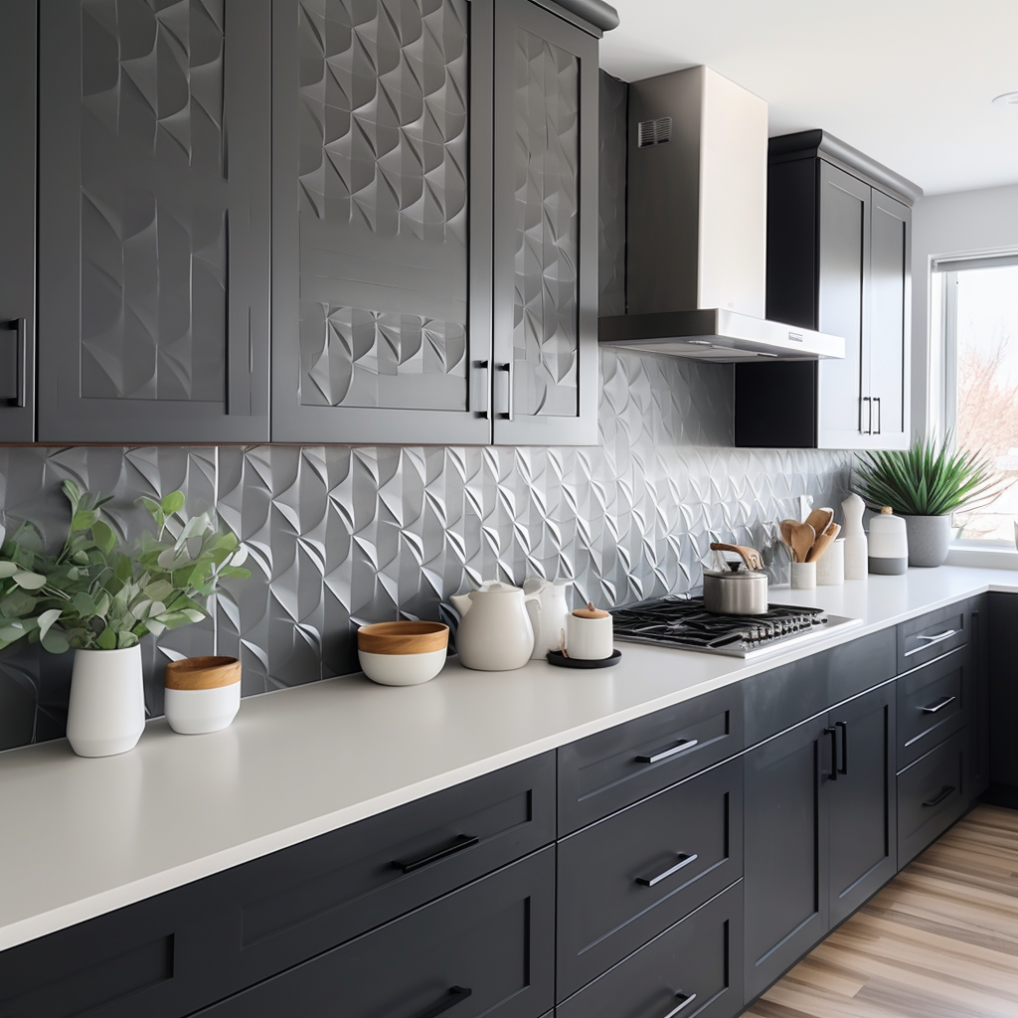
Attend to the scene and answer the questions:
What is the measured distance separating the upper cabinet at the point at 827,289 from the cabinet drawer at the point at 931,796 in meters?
1.17

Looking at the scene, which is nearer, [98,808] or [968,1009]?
[98,808]

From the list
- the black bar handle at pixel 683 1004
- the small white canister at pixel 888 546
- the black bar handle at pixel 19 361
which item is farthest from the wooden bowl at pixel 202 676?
the small white canister at pixel 888 546

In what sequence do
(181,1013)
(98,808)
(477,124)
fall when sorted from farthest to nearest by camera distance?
(477,124) → (98,808) → (181,1013)

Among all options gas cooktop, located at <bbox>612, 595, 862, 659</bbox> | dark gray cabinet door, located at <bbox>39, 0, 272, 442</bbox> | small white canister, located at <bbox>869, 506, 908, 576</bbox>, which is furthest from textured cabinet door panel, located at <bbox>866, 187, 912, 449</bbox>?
dark gray cabinet door, located at <bbox>39, 0, 272, 442</bbox>

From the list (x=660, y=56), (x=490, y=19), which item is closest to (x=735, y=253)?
(x=660, y=56)

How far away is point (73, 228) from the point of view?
1379mm

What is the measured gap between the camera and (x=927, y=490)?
4.32 meters

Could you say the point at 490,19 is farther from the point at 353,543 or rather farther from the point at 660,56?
the point at 353,543

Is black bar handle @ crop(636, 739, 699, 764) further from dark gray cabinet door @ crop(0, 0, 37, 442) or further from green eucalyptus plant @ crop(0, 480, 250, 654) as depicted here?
dark gray cabinet door @ crop(0, 0, 37, 442)

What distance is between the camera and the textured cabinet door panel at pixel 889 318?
3863mm

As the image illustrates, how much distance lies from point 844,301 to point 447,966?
2.91 m

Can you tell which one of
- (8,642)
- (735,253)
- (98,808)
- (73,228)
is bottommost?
(98,808)

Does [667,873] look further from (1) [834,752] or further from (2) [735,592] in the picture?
(2) [735,592]

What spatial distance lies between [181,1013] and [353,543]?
3.80 feet
